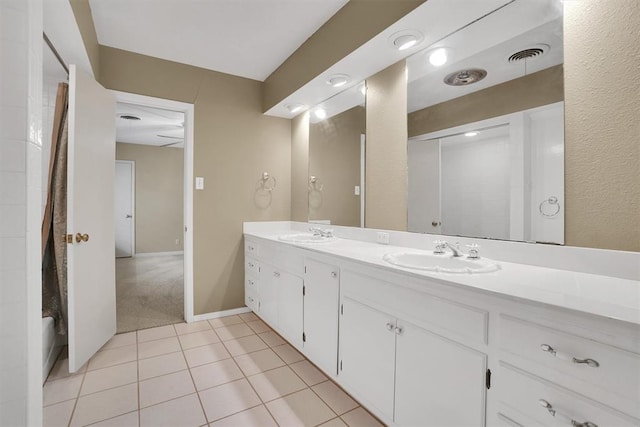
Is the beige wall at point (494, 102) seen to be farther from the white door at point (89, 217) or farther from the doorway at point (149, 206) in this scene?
the doorway at point (149, 206)

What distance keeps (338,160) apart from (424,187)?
98cm

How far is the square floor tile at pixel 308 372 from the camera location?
1.92 metres

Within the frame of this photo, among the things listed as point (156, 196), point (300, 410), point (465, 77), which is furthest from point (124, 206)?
point (465, 77)

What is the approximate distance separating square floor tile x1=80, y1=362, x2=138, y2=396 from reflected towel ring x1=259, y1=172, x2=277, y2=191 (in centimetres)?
187

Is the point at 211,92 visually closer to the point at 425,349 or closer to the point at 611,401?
the point at 425,349

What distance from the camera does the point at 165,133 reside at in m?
5.29

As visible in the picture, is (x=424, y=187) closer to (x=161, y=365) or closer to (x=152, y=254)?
(x=161, y=365)

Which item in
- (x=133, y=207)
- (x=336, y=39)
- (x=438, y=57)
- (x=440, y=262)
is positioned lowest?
(x=440, y=262)

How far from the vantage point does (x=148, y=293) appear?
3730 mm

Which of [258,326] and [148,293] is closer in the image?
[258,326]

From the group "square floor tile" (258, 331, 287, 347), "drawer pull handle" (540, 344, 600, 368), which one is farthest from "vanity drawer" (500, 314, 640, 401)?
"square floor tile" (258, 331, 287, 347)

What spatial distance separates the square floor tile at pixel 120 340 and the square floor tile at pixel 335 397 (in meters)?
1.63

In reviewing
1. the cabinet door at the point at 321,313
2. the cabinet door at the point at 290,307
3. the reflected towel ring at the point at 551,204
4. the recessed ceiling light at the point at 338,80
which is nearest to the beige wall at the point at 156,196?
the cabinet door at the point at 290,307

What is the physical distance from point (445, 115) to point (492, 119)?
11.8 inches
